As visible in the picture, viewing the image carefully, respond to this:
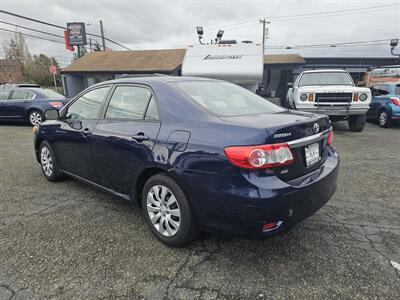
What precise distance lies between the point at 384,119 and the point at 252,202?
381 inches

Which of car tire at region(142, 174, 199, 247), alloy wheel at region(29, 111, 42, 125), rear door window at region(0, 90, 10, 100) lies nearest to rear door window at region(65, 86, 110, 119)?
car tire at region(142, 174, 199, 247)

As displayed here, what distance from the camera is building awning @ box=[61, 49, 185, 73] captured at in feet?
59.7

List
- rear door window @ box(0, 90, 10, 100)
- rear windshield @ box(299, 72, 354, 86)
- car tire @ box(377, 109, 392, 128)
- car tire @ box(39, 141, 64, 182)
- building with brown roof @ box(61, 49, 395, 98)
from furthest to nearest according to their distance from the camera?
1. building with brown roof @ box(61, 49, 395, 98)
2. rear door window @ box(0, 90, 10, 100)
3. car tire @ box(377, 109, 392, 128)
4. rear windshield @ box(299, 72, 354, 86)
5. car tire @ box(39, 141, 64, 182)

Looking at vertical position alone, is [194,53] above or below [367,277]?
above

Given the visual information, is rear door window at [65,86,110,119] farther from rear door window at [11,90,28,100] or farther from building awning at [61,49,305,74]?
building awning at [61,49,305,74]

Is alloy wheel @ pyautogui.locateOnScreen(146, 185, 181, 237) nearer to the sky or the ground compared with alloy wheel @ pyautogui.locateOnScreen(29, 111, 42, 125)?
nearer to the ground

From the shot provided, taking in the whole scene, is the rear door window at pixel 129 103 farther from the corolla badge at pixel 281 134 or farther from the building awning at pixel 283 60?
the building awning at pixel 283 60

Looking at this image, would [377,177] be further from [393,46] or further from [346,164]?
[393,46]

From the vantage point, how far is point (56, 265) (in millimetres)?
2453

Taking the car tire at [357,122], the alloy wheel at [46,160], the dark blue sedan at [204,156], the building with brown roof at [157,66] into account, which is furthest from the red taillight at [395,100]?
the building with brown roof at [157,66]

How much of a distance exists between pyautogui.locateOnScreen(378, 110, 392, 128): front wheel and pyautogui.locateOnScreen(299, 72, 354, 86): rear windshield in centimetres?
193

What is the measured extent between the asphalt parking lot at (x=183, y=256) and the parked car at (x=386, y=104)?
21.9ft

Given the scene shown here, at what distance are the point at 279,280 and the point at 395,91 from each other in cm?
973

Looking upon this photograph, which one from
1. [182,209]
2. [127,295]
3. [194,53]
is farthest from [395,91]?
[127,295]
